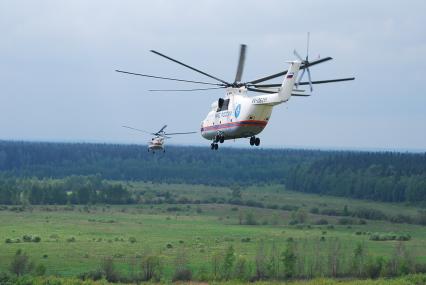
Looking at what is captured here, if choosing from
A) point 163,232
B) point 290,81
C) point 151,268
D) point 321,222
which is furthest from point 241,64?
point 321,222

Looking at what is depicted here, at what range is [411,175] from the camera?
17388 cm

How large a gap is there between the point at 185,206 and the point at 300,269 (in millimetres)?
64244

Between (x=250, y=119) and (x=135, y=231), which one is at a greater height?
(x=250, y=119)

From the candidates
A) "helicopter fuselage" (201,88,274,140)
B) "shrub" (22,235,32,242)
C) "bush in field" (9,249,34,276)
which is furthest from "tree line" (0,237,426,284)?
"helicopter fuselage" (201,88,274,140)

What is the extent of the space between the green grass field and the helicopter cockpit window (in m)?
44.1

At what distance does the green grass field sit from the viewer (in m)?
89.7

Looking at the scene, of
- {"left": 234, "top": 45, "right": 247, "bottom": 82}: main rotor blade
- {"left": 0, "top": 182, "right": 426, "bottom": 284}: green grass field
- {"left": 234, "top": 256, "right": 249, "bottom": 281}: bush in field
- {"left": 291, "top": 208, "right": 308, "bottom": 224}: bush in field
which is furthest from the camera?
{"left": 291, "top": 208, "right": 308, "bottom": 224}: bush in field

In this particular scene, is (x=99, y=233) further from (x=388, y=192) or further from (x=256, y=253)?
(x=388, y=192)

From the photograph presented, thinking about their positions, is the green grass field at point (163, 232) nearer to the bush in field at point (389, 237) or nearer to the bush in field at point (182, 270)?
the bush in field at point (182, 270)

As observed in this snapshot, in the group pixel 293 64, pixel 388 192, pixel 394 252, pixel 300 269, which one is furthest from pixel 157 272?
pixel 388 192

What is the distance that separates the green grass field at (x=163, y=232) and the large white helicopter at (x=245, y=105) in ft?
145

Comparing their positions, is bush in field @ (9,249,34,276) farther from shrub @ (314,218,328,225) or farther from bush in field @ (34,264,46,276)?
shrub @ (314,218,328,225)

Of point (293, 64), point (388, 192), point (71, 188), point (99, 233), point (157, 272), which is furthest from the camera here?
point (71, 188)

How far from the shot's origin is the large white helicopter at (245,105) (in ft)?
111
